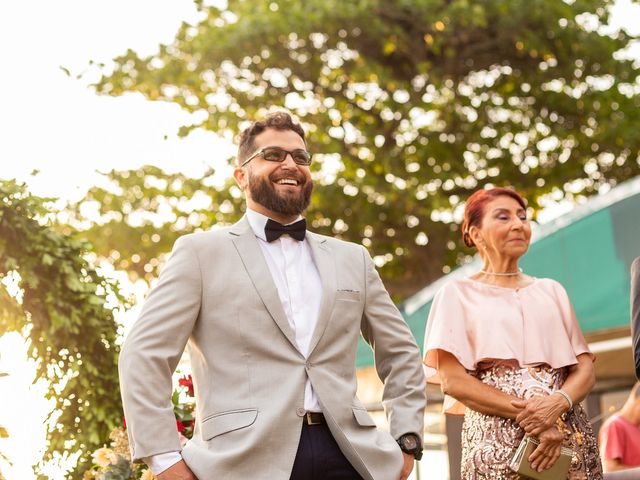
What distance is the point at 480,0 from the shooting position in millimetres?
13375

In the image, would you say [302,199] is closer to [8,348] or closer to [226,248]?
[226,248]

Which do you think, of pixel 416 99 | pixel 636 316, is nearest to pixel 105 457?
pixel 636 316

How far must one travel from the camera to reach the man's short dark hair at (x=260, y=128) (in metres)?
3.63

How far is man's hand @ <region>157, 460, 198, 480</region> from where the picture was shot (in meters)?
3.12

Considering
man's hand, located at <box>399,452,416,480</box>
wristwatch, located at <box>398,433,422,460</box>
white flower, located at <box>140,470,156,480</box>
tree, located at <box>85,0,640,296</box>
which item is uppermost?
tree, located at <box>85,0,640,296</box>

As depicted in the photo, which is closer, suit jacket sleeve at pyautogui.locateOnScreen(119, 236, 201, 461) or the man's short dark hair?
suit jacket sleeve at pyautogui.locateOnScreen(119, 236, 201, 461)

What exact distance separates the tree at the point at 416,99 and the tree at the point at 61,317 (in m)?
8.38

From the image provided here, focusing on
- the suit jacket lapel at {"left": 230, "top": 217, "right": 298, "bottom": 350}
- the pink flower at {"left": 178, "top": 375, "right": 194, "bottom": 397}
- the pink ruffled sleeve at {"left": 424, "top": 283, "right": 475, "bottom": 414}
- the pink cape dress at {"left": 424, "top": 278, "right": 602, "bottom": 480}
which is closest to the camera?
the suit jacket lapel at {"left": 230, "top": 217, "right": 298, "bottom": 350}

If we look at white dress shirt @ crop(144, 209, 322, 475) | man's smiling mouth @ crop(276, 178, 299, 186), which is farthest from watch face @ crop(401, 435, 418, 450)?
man's smiling mouth @ crop(276, 178, 299, 186)

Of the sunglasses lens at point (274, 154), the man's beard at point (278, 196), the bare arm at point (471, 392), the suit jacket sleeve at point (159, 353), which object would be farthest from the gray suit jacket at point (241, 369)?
the bare arm at point (471, 392)

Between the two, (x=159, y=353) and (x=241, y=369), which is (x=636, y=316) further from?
(x=159, y=353)

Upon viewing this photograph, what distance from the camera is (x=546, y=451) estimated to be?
3.95 m

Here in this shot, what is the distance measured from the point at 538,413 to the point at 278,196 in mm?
1313

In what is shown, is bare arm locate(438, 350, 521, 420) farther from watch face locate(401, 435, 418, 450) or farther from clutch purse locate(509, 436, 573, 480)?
watch face locate(401, 435, 418, 450)
